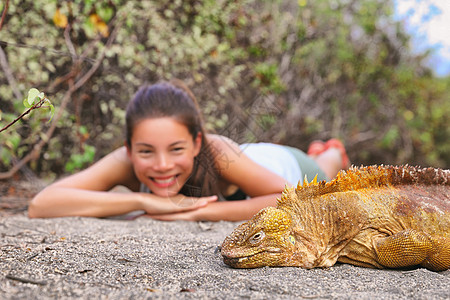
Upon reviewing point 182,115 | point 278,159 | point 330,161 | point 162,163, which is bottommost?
point 330,161

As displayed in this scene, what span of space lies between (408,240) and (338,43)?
889cm

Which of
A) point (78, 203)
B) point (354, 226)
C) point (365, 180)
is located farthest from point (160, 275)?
point (78, 203)

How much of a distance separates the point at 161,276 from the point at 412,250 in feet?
4.48

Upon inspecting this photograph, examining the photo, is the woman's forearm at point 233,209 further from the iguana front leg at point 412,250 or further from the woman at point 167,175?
the iguana front leg at point 412,250

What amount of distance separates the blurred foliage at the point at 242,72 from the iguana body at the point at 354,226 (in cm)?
187

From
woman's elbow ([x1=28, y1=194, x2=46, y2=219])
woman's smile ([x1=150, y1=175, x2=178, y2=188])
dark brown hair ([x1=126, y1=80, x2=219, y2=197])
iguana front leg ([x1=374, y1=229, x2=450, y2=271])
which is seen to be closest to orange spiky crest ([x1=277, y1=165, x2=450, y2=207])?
iguana front leg ([x1=374, y1=229, x2=450, y2=271])

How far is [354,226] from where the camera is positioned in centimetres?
241

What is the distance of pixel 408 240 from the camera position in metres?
2.27

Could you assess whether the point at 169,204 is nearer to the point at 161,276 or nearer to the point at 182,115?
the point at 182,115

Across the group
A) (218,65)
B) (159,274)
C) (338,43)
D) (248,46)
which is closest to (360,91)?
(338,43)

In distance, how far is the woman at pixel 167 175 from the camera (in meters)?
3.95

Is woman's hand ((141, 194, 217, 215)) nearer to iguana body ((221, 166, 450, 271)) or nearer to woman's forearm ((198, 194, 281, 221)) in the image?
woman's forearm ((198, 194, 281, 221))

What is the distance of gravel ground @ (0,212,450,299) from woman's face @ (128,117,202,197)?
1.04 metres

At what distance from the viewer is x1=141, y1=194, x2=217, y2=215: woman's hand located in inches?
157
